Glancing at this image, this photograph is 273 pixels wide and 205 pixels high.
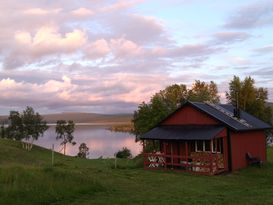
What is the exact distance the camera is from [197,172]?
24.8 meters

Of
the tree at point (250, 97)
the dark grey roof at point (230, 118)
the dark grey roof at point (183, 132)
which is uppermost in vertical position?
the tree at point (250, 97)

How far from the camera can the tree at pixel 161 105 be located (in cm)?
5038

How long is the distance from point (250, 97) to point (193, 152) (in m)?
35.8

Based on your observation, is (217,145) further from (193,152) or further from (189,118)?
(189,118)

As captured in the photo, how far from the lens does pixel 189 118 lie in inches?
1132

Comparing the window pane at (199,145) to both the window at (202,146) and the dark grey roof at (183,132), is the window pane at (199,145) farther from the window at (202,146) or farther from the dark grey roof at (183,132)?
the dark grey roof at (183,132)

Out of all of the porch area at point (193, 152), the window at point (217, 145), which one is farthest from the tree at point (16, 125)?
the window at point (217, 145)

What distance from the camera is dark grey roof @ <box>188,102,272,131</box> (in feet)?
89.3

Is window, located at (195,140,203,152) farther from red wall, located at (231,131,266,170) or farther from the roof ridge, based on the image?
the roof ridge

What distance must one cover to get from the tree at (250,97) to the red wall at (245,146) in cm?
2823

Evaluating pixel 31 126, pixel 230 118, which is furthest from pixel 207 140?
pixel 31 126

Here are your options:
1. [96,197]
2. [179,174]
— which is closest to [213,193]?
[96,197]

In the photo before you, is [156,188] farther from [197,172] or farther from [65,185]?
[197,172]

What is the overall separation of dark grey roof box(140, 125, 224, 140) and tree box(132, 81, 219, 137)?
19454 millimetres
